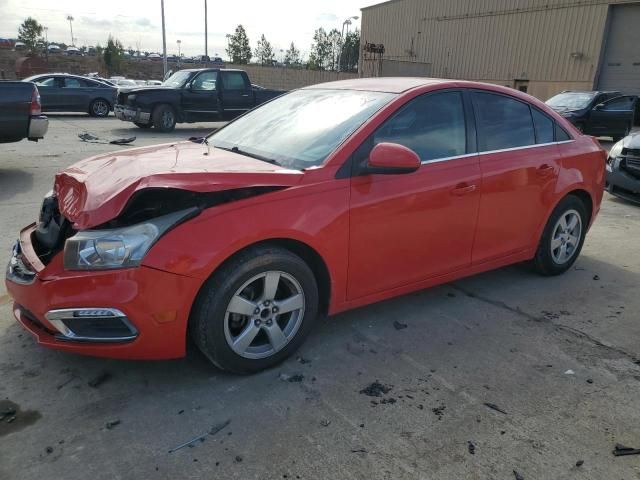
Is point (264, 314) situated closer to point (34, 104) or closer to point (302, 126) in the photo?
point (302, 126)

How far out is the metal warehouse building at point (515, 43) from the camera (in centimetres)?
2462

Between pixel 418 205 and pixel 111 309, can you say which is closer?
pixel 111 309

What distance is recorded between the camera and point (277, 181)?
9.58 feet

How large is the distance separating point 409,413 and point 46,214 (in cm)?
252

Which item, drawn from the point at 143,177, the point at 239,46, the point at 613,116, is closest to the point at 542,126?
the point at 143,177

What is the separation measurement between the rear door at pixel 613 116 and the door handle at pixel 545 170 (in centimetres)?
1360

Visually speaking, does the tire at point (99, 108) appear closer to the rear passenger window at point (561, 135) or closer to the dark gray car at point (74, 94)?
the dark gray car at point (74, 94)

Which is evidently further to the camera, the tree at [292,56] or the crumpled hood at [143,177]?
the tree at [292,56]

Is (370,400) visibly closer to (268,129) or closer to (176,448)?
(176,448)

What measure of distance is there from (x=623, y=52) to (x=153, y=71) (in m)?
55.5

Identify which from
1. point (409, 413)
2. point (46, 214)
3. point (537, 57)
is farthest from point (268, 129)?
point (537, 57)

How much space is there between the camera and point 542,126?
14.4 ft

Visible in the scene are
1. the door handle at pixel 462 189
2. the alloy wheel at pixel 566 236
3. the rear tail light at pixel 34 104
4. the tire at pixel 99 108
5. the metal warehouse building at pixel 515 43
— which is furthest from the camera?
the metal warehouse building at pixel 515 43

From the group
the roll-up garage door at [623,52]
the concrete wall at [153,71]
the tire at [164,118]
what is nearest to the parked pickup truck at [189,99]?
the tire at [164,118]
